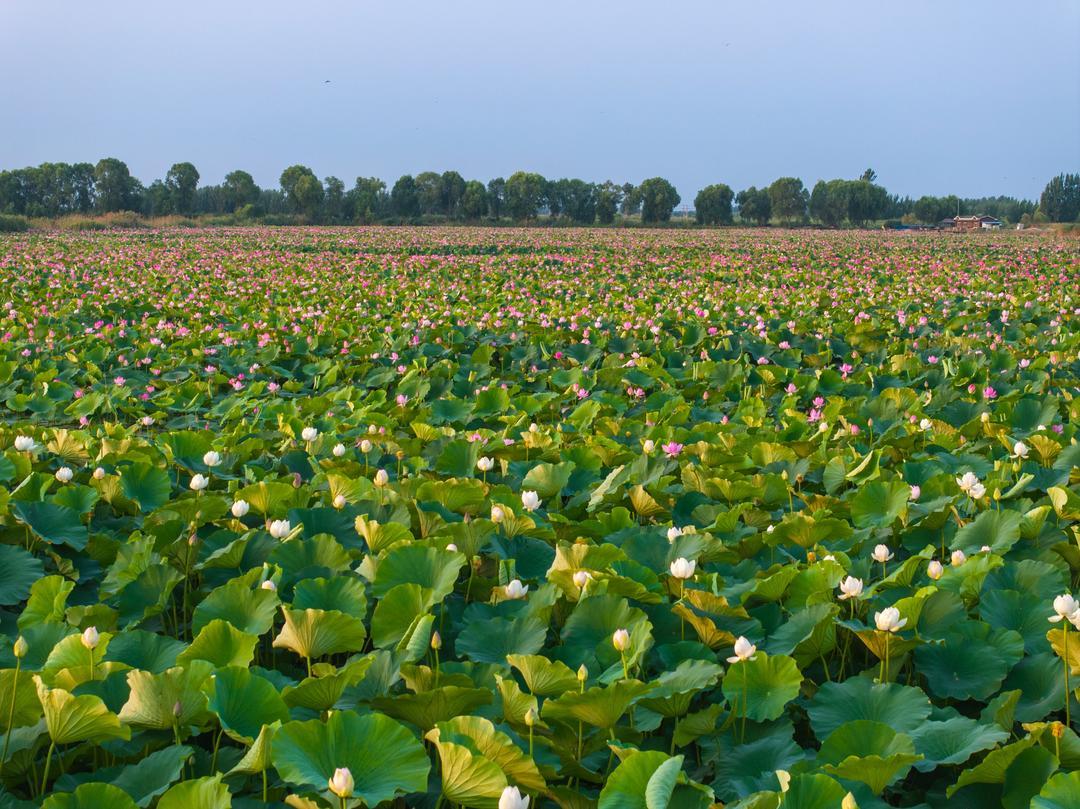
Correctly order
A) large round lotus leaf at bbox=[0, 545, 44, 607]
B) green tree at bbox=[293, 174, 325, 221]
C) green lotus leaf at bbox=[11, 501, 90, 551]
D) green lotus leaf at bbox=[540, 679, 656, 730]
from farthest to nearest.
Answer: green tree at bbox=[293, 174, 325, 221], green lotus leaf at bbox=[11, 501, 90, 551], large round lotus leaf at bbox=[0, 545, 44, 607], green lotus leaf at bbox=[540, 679, 656, 730]

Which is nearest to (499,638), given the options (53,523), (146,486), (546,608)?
(546,608)

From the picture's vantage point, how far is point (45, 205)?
65.9 meters

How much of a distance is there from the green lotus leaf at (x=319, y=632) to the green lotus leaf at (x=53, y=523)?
0.99 meters

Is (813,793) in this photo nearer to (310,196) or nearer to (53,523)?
(53,523)

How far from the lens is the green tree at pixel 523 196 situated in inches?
2783

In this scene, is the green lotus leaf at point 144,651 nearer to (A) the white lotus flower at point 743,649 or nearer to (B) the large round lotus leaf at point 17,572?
(B) the large round lotus leaf at point 17,572

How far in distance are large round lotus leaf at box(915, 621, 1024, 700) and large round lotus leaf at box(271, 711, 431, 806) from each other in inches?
41.9

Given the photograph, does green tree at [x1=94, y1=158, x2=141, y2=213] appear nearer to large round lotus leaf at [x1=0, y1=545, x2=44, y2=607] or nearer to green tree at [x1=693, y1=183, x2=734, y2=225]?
green tree at [x1=693, y1=183, x2=734, y2=225]

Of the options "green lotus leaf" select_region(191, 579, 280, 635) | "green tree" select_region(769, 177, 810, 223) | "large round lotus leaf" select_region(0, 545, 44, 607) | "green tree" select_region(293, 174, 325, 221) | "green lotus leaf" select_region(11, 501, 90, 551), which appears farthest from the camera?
"green tree" select_region(769, 177, 810, 223)

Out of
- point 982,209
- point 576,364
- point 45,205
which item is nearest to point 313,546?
point 576,364

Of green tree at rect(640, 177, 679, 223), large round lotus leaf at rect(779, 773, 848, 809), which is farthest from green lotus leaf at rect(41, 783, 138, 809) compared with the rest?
green tree at rect(640, 177, 679, 223)

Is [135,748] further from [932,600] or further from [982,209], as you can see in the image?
[982,209]

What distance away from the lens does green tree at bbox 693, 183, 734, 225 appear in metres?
77.9

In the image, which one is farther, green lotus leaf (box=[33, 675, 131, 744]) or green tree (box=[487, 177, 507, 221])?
green tree (box=[487, 177, 507, 221])
